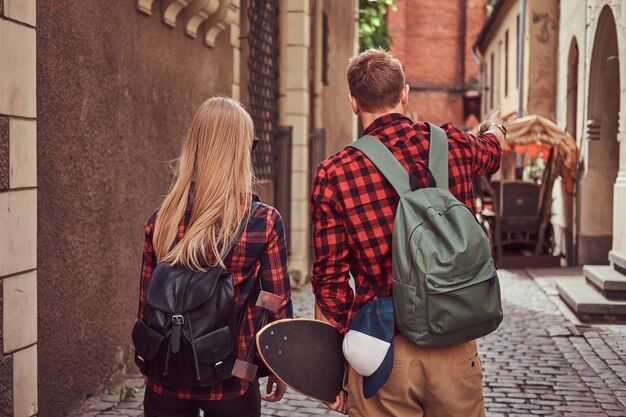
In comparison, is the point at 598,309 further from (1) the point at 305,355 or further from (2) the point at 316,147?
(1) the point at 305,355

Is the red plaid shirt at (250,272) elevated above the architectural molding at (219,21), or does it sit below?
below

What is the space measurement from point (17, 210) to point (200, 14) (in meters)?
3.88

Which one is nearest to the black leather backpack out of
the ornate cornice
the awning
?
the ornate cornice

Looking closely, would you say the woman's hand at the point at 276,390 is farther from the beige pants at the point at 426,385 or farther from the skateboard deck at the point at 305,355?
the beige pants at the point at 426,385

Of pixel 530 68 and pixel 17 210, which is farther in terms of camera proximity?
pixel 530 68

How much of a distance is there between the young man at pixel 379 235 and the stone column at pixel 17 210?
1.89m

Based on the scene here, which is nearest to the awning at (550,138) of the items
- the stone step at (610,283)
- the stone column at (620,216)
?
the stone column at (620,216)

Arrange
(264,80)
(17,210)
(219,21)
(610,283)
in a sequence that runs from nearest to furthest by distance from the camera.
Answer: (17,210) < (219,21) < (610,283) < (264,80)

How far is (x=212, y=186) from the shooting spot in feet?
9.79

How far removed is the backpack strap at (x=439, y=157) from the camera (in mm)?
2889

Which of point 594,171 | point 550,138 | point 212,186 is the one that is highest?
point 550,138

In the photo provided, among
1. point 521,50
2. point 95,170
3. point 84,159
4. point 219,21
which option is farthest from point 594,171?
point 84,159

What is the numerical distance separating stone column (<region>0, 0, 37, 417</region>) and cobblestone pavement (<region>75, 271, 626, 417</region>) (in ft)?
4.62

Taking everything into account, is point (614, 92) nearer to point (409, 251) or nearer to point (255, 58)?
point (255, 58)
